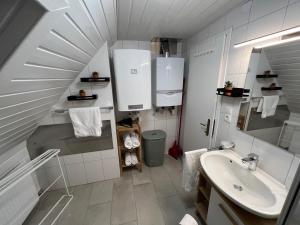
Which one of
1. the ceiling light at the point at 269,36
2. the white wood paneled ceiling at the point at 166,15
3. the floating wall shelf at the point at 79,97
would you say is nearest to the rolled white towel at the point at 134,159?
the floating wall shelf at the point at 79,97

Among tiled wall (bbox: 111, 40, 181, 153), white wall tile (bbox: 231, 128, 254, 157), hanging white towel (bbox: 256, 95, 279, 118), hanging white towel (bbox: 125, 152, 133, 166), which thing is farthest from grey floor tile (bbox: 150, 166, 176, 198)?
hanging white towel (bbox: 256, 95, 279, 118)

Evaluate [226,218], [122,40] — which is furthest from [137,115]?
[226,218]

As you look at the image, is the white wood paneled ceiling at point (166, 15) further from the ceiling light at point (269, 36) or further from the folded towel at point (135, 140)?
the folded towel at point (135, 140)

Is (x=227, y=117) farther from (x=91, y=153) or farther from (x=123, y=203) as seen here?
(x=91, y=153)

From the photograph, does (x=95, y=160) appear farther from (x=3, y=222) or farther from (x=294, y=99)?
(x=294, y=99)

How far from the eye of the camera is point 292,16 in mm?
870

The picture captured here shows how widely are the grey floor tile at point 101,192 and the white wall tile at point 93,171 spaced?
81mm

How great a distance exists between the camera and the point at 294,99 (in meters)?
0.94

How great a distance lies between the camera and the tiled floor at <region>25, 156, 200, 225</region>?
151 cm

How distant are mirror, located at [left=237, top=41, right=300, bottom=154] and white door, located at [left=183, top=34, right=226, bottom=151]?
1.24 ft

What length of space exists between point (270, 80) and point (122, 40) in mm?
1882

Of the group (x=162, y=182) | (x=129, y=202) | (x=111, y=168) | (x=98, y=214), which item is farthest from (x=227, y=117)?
(x=98, y=214)

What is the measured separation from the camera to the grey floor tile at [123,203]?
5.00 feet

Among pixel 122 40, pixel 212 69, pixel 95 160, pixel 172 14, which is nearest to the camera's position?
pixel 172 14
